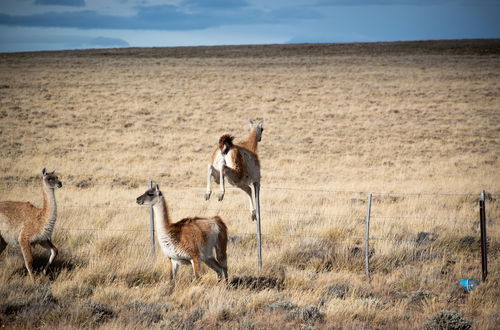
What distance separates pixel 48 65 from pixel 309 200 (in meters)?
45.9

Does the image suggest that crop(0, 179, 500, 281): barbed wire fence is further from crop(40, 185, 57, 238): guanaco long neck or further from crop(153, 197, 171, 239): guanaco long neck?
crop(40, 185, 57, 238): guanaco long neck

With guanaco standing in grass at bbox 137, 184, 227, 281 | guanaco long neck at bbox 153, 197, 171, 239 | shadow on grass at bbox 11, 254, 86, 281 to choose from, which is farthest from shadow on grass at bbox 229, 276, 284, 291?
shadow on grass at bbox 11, 254, 86, 281

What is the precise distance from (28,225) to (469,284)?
6640 mm

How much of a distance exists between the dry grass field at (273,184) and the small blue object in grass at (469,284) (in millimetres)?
167

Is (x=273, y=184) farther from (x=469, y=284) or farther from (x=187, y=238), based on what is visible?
(x=187, y=238)

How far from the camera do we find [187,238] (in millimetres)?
7152

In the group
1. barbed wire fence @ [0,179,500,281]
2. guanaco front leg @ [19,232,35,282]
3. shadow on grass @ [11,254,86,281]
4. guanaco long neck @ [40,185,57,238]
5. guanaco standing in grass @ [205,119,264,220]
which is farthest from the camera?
barbed wire fence @ [0,179,500,281]

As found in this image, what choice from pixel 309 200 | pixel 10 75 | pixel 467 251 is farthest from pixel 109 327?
pixel 10 75

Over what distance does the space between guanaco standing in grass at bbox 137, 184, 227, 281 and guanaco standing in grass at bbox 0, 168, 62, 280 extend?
4.82 ft

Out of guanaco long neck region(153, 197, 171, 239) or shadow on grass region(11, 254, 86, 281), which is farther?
shadow on grass region(11, 254, 86, 281)

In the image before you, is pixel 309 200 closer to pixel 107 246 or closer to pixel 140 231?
pixel 140 231

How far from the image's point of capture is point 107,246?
Answer: 9.27 m

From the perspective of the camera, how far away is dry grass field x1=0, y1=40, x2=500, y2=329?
22.7 feet

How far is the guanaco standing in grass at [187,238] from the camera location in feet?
23.3
